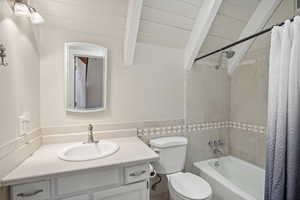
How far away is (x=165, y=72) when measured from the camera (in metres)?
1.89

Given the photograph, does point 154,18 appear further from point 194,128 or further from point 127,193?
point 127,193

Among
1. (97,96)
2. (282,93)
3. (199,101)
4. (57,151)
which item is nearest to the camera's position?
(282,93)

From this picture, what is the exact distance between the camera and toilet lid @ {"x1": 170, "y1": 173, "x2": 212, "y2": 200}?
1344mm

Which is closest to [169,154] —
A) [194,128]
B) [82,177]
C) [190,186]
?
[190,186]

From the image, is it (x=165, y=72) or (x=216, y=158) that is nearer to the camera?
(x=165, y=72)

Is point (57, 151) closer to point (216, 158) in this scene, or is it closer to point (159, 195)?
point (159, 195)

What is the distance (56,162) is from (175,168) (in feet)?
4.00

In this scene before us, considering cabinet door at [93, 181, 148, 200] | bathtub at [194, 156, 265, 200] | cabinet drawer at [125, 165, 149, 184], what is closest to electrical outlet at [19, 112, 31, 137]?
cabinet door at [93, 181, 148, 200]

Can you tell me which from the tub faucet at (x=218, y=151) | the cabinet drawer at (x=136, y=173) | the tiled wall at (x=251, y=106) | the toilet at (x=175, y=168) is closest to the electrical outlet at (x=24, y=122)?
the cabinet drawer at (x=136, y=173)

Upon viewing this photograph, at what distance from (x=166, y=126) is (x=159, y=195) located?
85 cm

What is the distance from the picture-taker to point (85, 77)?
5.08ft

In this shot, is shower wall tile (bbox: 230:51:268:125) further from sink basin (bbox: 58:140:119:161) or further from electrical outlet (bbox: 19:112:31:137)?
electrical outlet (bbox: 19:112:31:137)

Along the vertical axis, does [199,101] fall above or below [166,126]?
above

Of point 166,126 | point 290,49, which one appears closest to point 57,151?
point 166,126
